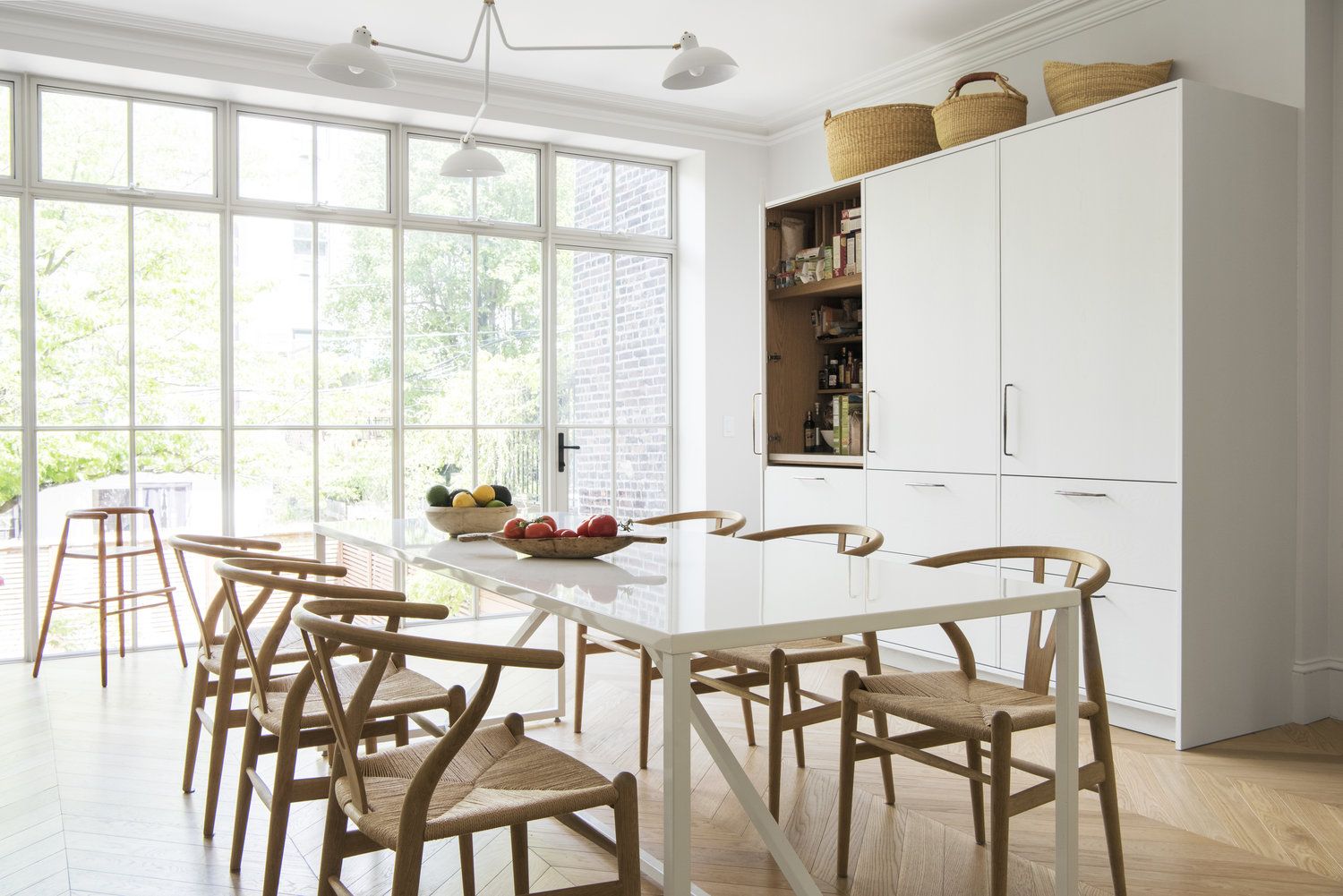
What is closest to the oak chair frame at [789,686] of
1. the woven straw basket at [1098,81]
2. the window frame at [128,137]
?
the woven straw basket at [1098,81]

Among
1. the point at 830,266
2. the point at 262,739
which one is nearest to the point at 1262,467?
the point at 830,266

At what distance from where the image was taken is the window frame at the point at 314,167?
16.1ft

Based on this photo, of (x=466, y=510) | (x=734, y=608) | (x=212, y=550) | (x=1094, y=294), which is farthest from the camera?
(x=1094, y=294)

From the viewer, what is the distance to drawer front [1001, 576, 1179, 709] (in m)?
3.29

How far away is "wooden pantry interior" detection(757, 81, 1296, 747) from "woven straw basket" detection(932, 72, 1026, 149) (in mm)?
106

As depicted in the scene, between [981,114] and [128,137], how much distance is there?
12.6 ft

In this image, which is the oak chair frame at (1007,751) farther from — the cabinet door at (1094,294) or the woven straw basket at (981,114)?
the woven straw basket at (981,114)

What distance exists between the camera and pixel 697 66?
2988mm

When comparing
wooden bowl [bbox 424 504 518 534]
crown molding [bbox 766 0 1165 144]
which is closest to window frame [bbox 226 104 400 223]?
crown molding [bbox 766 0 1165 144]

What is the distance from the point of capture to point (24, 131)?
4500mm

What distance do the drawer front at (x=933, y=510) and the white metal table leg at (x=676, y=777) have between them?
2.74 meters

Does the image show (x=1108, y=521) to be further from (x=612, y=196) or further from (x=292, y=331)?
(x=292, y=331)

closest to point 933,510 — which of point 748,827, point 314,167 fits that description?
point 748,827

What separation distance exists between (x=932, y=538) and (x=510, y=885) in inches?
95.7
